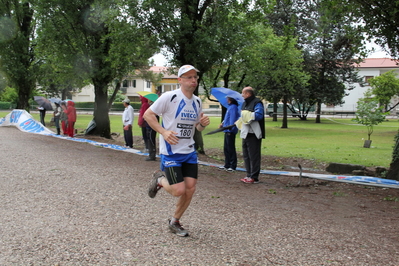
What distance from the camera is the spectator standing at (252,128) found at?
8.54 meters

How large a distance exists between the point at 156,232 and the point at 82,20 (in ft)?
46.6

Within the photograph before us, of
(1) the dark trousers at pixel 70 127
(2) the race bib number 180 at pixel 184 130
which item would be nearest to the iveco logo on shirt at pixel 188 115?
(2) the race bib number 180 at pixel 184 130

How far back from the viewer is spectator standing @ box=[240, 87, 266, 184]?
854cm

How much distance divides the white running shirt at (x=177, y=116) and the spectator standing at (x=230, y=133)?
531 centimetres

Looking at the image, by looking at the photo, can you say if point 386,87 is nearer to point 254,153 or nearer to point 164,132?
point 254,153

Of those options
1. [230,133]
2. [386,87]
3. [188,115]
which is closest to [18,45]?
[230,133]

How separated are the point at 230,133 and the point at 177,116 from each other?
5736mm

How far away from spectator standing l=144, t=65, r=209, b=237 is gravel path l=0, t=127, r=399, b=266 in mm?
526

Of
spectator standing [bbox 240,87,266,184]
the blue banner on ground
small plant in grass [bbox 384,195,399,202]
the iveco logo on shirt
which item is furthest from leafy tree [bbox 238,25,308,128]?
the iveco logo on shirt

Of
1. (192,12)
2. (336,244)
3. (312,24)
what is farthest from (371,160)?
(312,24)

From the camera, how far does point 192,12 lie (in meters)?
13.0

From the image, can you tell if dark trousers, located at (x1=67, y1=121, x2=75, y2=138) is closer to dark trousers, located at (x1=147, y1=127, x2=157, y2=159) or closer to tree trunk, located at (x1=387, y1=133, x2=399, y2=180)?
dark trousers, located at (x1=147, y1=127, x2=157, y2=159)

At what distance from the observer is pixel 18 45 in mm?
24859

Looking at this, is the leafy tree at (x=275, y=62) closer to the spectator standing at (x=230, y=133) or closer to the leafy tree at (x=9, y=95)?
the spectator standing at (x=230, y=133)
